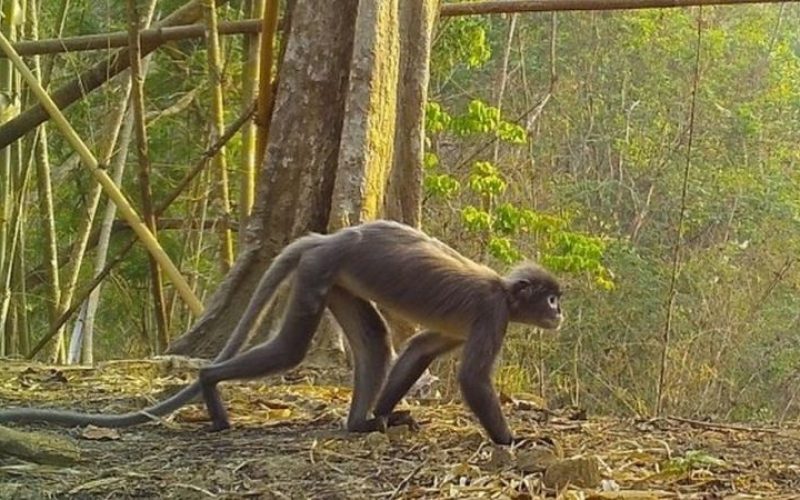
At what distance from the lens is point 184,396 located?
455 cm

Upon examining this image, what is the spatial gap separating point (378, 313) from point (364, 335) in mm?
118

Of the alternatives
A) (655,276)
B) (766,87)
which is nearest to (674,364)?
(655,276)

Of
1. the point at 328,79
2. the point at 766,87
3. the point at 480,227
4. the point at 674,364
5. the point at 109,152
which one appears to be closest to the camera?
the point at 328,79

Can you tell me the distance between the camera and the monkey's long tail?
14.7ft

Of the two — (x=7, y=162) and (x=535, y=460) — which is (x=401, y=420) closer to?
(x=535, y=460)

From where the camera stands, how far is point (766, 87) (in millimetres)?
18219

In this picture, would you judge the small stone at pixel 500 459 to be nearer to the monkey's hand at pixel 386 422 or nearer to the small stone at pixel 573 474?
the small stone at pixel 573 474

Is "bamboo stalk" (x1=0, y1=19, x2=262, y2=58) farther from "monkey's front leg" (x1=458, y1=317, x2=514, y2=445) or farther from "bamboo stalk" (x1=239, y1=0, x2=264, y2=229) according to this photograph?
"monkey's front leg" (x1=458, y1=317, x2=514, y2=445)

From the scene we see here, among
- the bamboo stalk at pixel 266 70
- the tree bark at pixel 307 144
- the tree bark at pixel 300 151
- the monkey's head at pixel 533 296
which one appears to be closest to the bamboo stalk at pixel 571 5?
the tree bark at pixel 307 144

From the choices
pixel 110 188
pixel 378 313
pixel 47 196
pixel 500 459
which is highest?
pixel 110 188

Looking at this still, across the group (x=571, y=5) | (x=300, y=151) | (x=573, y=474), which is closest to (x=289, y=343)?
(x=573, y=474)

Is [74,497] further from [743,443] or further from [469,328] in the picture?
[743,443]

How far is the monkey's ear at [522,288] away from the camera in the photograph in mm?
4641

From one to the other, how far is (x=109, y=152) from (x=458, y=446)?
5.03 metres
